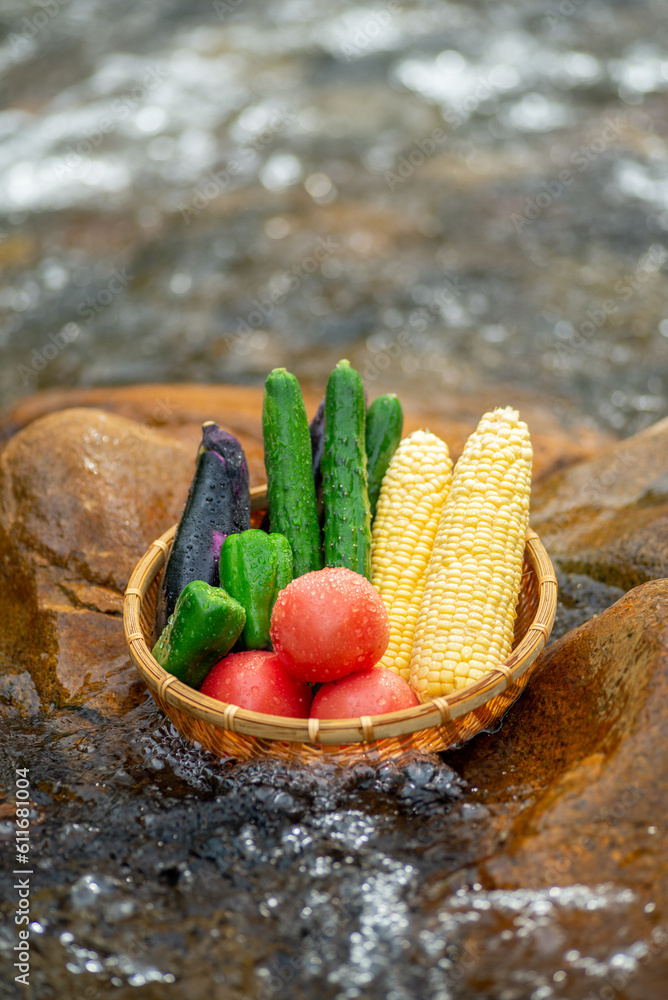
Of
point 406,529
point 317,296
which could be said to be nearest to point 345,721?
point 406,529

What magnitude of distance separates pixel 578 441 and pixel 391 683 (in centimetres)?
351

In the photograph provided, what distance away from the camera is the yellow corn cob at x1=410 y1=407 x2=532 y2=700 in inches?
111

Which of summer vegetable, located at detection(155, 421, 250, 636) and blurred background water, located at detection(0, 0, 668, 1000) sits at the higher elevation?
summer vegetable, located at detection(155, 421, 250, 636)

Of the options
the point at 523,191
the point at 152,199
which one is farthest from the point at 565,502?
the point at 152,199

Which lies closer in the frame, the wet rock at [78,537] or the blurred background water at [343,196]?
the wet rock at [78,537]

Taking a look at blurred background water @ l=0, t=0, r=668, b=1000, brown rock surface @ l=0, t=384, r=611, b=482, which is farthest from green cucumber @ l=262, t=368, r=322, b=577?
brown rock surface @ l=0, t=384, r=611, b=482

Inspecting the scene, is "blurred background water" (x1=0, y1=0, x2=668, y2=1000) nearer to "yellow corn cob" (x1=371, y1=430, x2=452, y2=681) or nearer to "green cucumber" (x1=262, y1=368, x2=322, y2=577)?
"yellow corn cob" (x1=371, y1=430, x2=452, y2=681)

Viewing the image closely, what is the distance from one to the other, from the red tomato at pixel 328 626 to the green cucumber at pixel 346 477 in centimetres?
34

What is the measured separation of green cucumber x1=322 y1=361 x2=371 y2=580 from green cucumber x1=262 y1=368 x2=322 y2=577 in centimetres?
7

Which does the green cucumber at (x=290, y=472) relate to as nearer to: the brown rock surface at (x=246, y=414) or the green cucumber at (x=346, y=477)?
the green cucumber at (x=346, y=477)

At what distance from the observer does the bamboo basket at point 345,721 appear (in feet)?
8.18

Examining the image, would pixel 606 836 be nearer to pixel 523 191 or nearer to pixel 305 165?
pixel 523 191

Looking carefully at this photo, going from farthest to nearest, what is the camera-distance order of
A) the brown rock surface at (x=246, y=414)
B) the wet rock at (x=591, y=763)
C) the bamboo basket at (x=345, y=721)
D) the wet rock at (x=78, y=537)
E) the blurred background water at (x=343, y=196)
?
the blurred background water at (x=343, y=196) → the brown rock surface at (x=246, y=414) → the wet rock at (x=78, y=537) → the bamboo basket at (x=345, y=721) → the wet rock at (x=591, y=763)

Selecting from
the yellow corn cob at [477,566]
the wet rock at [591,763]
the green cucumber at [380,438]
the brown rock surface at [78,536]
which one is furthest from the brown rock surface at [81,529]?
the wet rock at [591,763]
